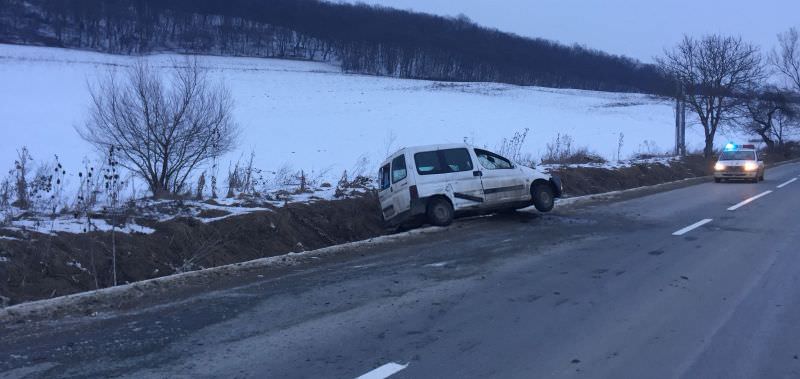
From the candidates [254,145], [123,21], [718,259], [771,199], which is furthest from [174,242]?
[123,21]

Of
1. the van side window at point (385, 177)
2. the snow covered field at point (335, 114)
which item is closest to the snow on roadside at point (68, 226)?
the van side window at point (385, 177)

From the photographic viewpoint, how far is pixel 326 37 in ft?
374

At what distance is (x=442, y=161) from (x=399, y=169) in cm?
92

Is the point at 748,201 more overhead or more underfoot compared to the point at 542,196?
more underfoot

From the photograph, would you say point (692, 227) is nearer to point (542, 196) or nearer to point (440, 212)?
point (542, 196)

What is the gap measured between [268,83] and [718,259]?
62.1m

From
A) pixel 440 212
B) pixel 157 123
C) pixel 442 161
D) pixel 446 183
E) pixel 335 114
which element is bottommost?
pixel 440 212

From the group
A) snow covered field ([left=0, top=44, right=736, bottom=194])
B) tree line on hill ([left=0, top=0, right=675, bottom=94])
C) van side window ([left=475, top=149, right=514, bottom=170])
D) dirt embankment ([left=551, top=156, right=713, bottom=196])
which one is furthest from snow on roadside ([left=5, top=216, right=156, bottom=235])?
tree line on hill ([left=0, top=0, right=675, bottom=94])

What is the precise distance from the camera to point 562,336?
582 cm

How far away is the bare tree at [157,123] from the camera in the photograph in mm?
14578

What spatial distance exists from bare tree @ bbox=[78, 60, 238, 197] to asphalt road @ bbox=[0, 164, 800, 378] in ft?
21.3

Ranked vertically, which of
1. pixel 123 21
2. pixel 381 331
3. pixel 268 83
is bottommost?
pixel 381 331

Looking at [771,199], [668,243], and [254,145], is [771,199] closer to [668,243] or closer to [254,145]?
[668,243]

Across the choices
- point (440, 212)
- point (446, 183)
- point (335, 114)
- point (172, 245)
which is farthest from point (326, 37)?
point (172, 245)
